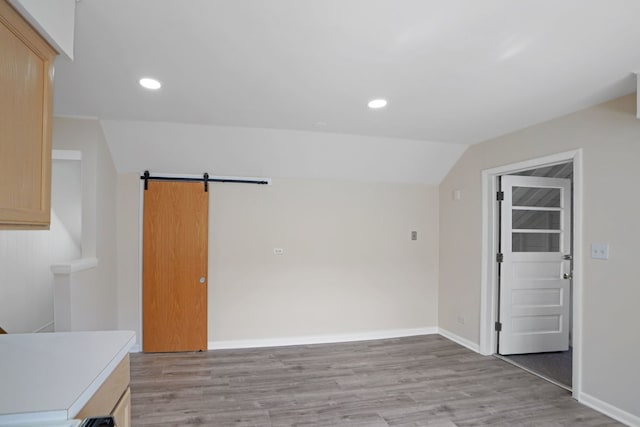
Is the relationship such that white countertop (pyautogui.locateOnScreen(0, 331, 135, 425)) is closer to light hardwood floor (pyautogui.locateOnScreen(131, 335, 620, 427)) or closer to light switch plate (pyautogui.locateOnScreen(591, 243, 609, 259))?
light hardwood floor (pyautogui.locateOnScreen(131, 335, 620, 427))

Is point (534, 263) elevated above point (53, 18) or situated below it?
Result: below

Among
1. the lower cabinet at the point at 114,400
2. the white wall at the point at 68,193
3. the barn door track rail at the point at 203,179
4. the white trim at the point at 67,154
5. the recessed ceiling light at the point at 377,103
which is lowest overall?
the lower cabinet at the point at 114,400

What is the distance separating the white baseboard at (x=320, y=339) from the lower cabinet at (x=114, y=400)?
2.64 meters

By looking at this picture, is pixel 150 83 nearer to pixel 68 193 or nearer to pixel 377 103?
pixel 377 103

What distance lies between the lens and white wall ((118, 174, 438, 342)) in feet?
14.0

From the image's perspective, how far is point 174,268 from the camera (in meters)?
4.11

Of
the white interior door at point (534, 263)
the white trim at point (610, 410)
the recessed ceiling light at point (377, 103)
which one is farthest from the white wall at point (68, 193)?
the white trim at point (610, 410)

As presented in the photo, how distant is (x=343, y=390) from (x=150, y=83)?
2983mm

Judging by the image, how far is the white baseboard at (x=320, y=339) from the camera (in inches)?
167

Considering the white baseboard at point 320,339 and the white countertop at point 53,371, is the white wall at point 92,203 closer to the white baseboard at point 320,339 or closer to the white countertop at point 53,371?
the white baseboard at point 320,339

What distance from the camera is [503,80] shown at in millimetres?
2459

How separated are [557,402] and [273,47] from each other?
11.6 ft

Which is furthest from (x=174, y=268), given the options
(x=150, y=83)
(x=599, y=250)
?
(x=599, y=250)

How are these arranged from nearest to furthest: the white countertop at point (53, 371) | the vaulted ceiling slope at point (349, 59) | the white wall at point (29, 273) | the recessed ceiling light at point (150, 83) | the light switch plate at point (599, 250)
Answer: the white countertop at point (53, 371)
the vaulted ceiling slope at point (349, 59)
the recessed ceiling light at point (150, 83)
the light switch plate at point (599, 250)
the white wall at point (29, 273)
